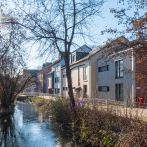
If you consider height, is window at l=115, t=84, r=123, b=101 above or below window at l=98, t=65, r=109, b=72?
below

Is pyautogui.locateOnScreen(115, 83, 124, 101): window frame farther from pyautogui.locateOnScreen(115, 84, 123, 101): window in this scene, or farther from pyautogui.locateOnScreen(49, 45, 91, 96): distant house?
pyautogui.locateOnScreen(49, 45, 91, 96): distant house

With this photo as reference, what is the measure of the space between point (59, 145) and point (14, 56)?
2037 cm

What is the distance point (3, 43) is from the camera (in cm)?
2969

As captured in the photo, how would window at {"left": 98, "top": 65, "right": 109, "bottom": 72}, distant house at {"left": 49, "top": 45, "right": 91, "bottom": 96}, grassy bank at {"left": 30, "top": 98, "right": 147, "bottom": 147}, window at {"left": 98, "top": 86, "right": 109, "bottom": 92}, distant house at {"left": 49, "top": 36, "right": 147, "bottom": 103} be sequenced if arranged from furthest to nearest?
1. distant house at {"left": 49, "top": 45, "right": 91, "bottom": 96}
2. window at {"left": 98, "top": 65, "right": 109, "bottom": 72}
3. window at {"left": 98, "top": 86, "right": 109, "bottom": 92}
4. distant house at {"left": 49, "top": 36, "right": 147, "bottom": 103}
5. grassy bank at {"left": 30, "top": 98, "right": 147, "bottom": 147}

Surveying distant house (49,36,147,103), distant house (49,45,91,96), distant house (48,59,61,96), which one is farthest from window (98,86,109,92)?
distant house (48,59,61,96)

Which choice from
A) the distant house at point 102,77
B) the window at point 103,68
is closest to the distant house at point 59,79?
the distant house at point 102,77

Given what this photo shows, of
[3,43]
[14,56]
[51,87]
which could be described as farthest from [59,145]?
[51,87]

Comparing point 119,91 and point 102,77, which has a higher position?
point 102,77

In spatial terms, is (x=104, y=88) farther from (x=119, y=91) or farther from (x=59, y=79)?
(x=59, y=79)

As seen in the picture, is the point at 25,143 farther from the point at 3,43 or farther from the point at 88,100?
the point at 3,43

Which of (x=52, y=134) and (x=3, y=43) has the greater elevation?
(x=3, y=43)

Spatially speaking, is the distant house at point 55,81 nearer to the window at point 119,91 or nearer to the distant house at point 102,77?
the distant house at point 102,77

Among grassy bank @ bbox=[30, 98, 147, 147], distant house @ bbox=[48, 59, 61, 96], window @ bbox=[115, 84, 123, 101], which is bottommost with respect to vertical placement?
grassy bank @ bbox=[30, 98, 147, 147]

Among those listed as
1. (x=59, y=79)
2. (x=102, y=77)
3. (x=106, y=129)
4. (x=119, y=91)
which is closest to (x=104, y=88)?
(x=102, y=77)
